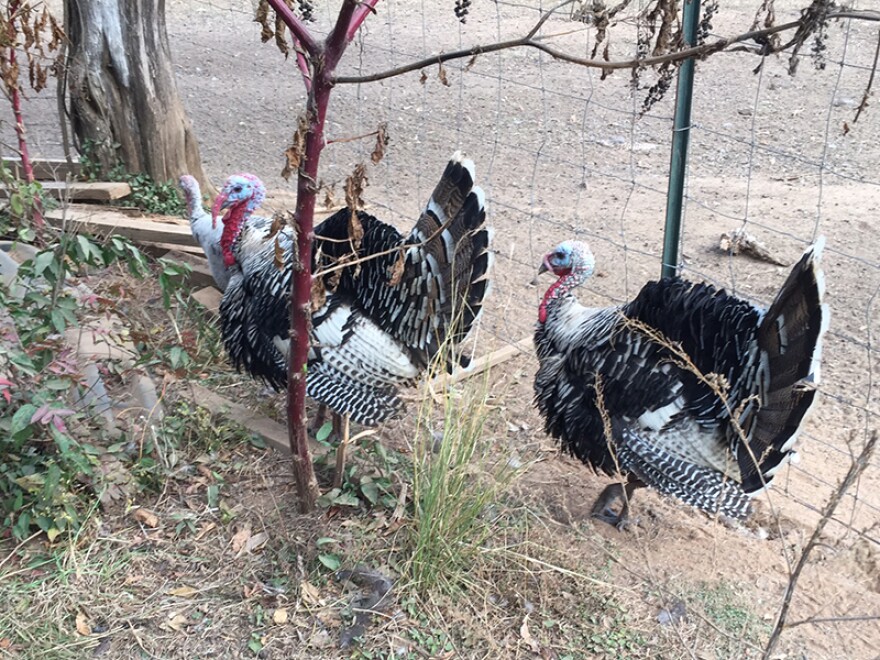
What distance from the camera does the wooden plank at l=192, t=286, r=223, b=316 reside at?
4.62 metres

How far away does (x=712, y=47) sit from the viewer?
4.99 feet

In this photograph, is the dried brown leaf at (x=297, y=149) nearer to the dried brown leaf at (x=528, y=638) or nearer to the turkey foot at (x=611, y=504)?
the dried brown leaf at (x=528, y=638)

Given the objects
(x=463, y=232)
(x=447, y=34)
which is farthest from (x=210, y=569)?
(x=447, y=34)

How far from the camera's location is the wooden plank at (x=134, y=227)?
16.3 feet

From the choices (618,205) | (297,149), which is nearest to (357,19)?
(297,149)

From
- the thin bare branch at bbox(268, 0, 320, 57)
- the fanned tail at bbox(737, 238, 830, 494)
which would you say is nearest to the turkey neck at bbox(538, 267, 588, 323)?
the fanned tail at bbox(737, 238, 830, 494)

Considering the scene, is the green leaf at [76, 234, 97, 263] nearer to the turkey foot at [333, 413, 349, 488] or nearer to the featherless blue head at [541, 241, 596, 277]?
the turkey foot at [333, 413, 349, 488]

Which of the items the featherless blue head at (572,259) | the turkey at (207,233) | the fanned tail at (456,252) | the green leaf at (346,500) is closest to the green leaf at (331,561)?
the green leaf at (346,500)

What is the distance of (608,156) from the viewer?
7906 millimetres

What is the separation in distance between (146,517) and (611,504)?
6.53 ft

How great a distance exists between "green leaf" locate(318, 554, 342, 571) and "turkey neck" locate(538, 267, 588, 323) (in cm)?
154

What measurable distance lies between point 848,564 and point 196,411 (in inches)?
113

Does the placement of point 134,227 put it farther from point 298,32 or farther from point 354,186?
point 354,186

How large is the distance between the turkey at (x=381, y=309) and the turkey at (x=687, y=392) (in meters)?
0.56
